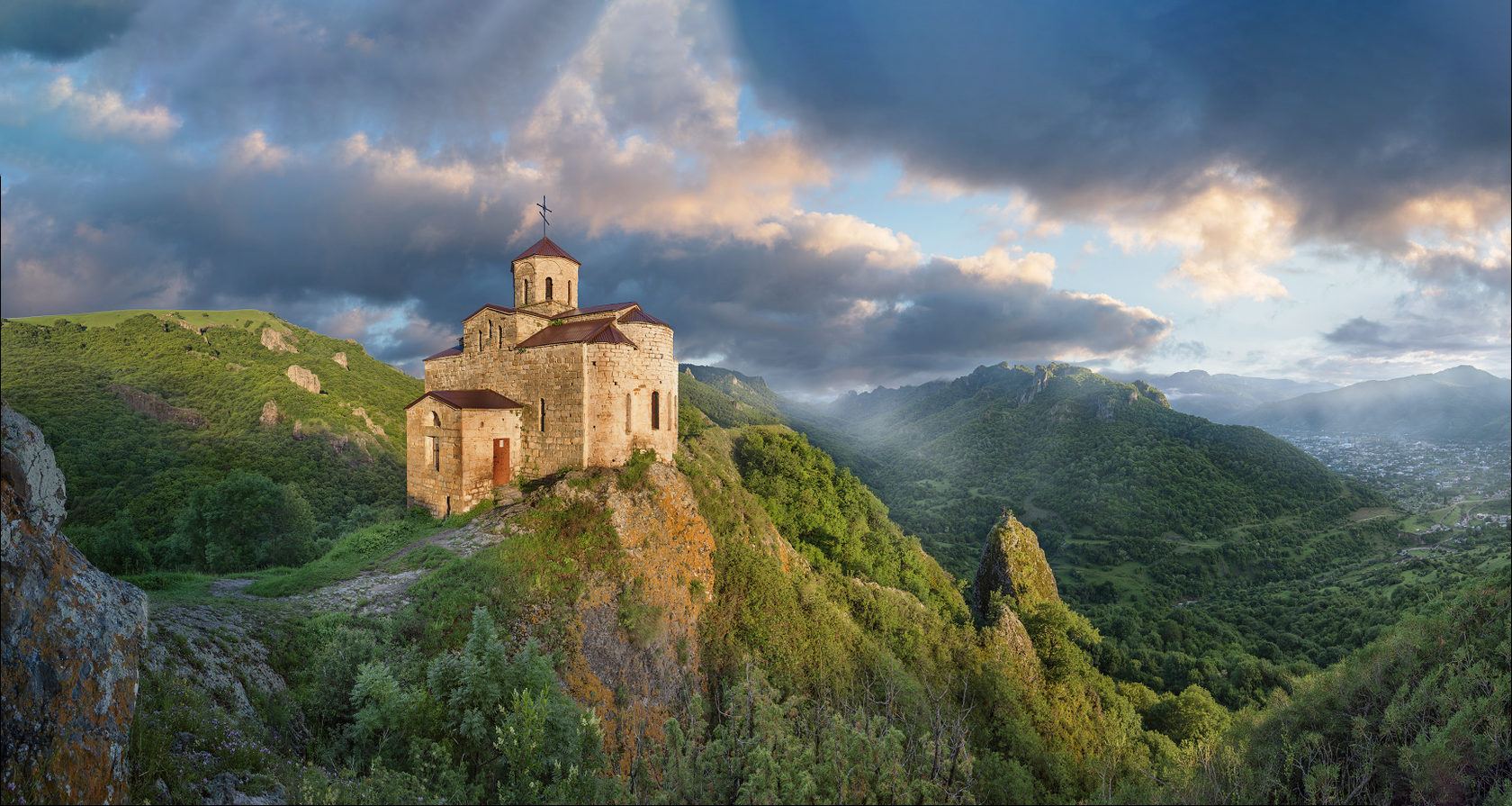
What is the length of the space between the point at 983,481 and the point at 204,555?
104539 mm

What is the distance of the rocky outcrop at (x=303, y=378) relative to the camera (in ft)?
166

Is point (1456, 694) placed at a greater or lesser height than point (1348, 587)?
greater

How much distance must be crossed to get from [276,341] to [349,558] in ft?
203

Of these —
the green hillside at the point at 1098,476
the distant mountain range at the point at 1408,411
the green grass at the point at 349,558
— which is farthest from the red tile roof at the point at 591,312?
the distant mountain range at the point at 1408,411

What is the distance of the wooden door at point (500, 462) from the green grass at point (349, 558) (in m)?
2.50

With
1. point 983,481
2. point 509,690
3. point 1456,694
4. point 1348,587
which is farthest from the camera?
point 983,481

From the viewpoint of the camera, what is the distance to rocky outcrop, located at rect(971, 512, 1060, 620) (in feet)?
112

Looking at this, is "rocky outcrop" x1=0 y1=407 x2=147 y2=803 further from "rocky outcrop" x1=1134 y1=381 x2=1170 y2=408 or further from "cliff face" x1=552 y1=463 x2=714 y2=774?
"rocky outcrop" x1=1134 y1=381 x2=1170 y2=408

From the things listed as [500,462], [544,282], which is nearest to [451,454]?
[500,462]

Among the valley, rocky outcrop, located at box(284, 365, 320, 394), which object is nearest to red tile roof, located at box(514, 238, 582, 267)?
the valley

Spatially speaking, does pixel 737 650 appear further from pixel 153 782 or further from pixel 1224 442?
pixel 1224 442

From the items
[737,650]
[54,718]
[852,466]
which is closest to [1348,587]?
[852,466]

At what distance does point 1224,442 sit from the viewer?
89688mm

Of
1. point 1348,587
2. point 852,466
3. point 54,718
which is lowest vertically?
point 1348,587
